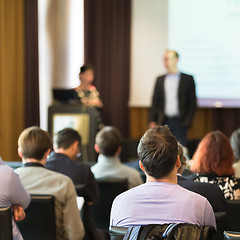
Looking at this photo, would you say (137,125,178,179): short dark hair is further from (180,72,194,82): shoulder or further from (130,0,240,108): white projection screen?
(130,0,240,108): white projection screen

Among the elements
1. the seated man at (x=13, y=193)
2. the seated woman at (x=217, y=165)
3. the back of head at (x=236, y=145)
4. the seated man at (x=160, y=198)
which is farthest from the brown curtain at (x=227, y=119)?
the seated man at (x=160, y=198)

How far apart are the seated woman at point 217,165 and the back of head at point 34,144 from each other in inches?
34.1

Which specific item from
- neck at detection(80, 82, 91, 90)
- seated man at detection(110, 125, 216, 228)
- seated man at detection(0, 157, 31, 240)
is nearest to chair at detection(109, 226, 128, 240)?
seated man at detection(110, 125, 216, 228)

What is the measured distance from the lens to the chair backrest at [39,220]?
7.58ft

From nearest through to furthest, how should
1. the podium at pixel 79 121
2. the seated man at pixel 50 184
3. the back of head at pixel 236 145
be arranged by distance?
the seated man at pixel 50 184
the back of head at pixel 236 145
the podium at pixel 79 121

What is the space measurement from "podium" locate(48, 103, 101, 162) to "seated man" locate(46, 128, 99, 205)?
8.33ft

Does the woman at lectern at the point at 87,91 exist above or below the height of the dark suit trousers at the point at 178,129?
above

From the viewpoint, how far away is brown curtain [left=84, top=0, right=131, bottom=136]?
277 inches

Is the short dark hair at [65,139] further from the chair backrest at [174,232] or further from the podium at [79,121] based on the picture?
the podium at [79,121]

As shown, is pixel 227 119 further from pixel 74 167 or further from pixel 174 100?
pixel 74 167

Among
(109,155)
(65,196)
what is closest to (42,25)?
(109,155)

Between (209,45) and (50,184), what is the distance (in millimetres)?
4619

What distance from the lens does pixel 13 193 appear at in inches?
85.6

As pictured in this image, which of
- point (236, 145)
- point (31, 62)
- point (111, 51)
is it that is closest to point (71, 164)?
point (236, 145)
